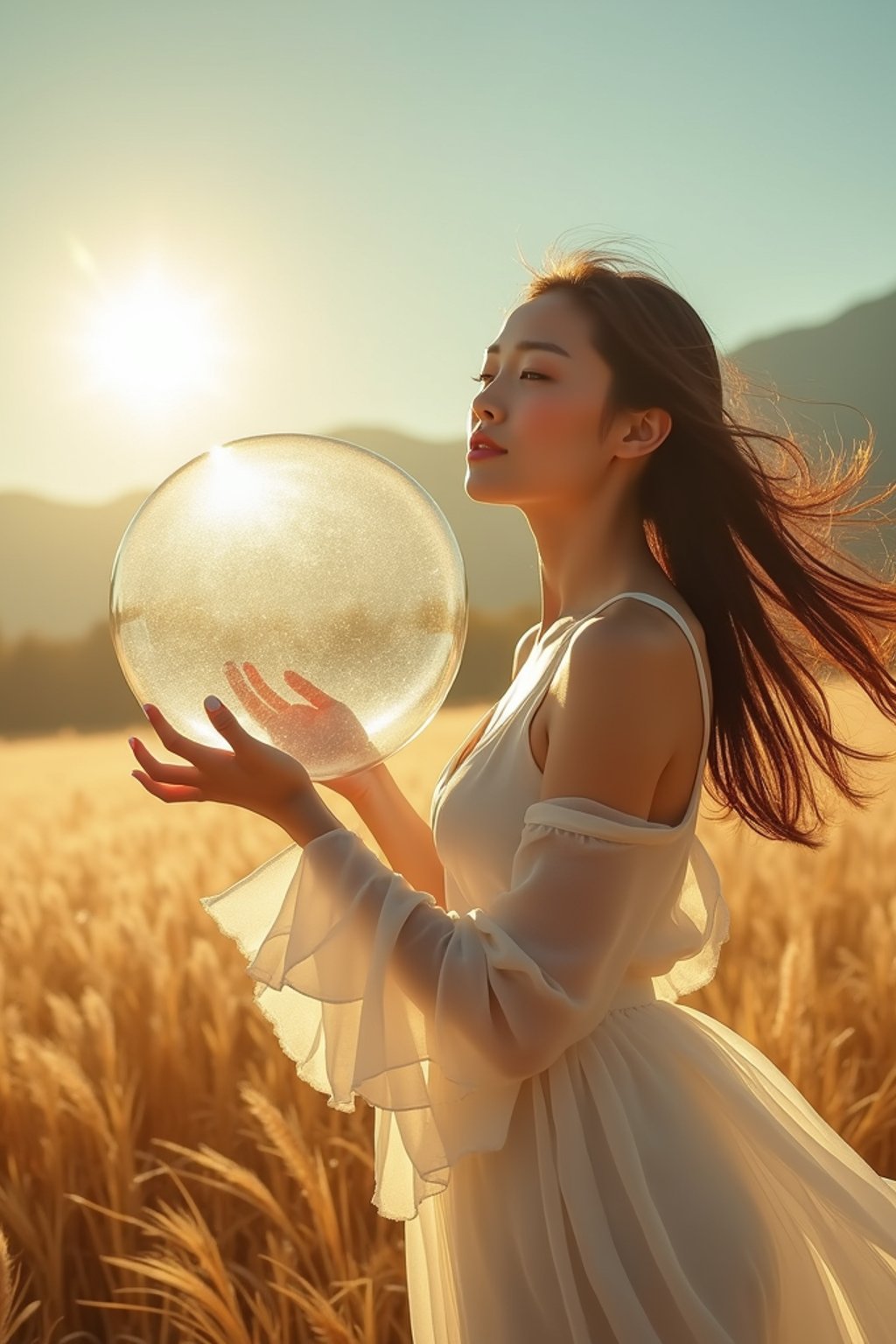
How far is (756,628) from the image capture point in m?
1.91

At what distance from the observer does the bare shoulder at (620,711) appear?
5.15ft

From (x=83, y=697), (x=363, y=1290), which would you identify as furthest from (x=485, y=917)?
(x=83, y=697)

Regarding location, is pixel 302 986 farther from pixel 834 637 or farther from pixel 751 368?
pixel 751 368

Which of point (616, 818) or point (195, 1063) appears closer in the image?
point (616, 818)

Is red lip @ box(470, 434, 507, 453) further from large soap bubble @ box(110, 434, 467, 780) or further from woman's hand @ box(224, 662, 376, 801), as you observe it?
woman's hand @ box(224, 662, 376, 801)

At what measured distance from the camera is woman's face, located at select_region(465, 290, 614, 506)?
184 centimetres

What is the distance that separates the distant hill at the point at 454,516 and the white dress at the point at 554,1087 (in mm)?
41435

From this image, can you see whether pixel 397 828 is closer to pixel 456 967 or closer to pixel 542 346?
pixel 456 967

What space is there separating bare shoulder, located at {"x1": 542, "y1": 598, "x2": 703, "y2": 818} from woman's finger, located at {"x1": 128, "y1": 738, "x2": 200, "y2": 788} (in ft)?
1.54

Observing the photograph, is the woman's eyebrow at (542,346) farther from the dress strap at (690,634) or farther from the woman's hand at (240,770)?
the woman's hand at (240,770)

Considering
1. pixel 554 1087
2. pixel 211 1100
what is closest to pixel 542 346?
pixel 554 1087

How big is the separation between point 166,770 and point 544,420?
2.40 feet

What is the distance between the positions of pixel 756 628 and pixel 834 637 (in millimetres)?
311

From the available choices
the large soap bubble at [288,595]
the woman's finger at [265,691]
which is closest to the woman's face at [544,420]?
the large soap bubble at [288,595]
